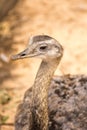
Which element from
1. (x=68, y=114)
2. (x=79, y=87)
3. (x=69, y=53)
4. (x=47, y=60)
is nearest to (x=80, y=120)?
(x=68, y=114)

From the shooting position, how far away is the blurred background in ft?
17.0

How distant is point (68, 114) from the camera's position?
3.57 metres

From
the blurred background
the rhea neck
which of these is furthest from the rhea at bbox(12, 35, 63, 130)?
the blurred background

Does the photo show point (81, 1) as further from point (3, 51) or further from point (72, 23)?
point (3, 51)

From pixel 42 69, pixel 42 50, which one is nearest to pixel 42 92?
pixel 42 69

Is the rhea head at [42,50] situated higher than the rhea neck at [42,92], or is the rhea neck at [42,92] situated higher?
the rhea head at [42,50]

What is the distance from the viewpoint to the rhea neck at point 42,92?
3172 mm

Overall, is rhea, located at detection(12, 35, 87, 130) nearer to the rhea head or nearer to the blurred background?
the rhea head

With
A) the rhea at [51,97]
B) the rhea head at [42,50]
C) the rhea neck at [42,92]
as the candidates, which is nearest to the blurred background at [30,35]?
the rhea at [51,97]

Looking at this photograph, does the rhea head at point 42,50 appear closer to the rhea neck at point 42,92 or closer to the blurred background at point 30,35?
the rhea neck at point 42,92

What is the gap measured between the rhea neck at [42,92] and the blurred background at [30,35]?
1406 mm

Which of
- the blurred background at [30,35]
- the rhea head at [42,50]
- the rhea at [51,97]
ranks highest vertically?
the rhea head at [42,50]

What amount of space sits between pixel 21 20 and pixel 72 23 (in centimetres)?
79

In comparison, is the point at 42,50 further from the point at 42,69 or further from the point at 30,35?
the point at 30,35
